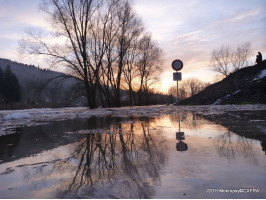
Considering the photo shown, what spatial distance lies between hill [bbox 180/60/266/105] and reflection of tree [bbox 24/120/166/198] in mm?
13064

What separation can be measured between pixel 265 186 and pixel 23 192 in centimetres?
219

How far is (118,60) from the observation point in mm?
27078

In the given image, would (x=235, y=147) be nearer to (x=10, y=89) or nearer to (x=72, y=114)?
(x=72, y=114)

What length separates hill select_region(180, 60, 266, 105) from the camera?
1439cm

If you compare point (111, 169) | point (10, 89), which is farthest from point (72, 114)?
point (10, 89)

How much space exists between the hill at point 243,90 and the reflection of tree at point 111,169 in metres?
13.1

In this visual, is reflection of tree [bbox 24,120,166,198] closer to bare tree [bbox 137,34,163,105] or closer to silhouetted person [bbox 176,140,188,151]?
silhouetted person [bbox 176,140,188,151]

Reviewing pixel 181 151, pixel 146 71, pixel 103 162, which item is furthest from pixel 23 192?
pixel 146 71

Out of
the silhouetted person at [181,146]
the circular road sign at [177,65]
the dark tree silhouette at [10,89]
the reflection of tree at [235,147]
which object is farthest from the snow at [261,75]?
the dark tree silhouette at [10,89]

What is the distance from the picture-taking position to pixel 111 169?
2.47 m

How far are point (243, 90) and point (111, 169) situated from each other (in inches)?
623

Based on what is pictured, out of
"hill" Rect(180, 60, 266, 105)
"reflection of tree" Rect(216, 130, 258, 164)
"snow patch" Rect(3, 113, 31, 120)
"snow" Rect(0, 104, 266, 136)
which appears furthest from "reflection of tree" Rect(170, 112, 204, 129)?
"hill" Rect(180, 60, 266, 105)

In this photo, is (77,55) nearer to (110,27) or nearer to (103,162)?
(110,27)

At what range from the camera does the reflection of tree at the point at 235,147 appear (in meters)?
2.77
